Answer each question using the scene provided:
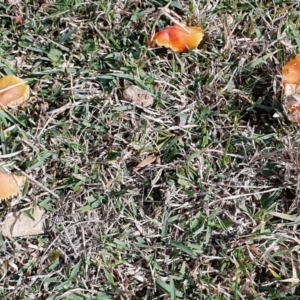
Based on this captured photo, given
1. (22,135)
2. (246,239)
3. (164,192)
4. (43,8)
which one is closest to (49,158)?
(22,135)

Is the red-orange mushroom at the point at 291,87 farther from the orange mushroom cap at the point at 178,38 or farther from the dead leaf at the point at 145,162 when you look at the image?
the dead leaf at the point at 145,162

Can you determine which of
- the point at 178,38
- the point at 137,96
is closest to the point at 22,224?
the point at 137,96

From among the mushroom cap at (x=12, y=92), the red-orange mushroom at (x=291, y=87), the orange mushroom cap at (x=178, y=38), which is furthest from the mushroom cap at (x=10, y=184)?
the red-orange mushroom at (x=291, y=87)

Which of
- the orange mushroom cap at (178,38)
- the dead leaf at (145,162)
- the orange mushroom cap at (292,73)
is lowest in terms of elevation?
the dead leaf at (145,162)

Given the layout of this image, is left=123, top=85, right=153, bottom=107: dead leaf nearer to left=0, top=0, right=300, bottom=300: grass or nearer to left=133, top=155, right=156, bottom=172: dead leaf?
left=0, top=0, right=300, bottom=300: grass

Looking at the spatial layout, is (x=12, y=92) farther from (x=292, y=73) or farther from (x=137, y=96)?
(x=292, y=73)

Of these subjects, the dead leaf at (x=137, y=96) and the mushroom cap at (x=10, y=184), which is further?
the dead leaf at (x=137, y=96)

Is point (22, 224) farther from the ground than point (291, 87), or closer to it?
closer to it
